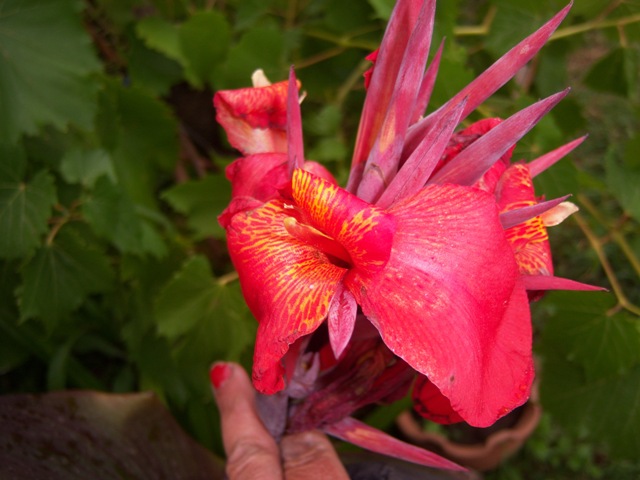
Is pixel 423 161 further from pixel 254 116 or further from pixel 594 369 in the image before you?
pixel 594 369

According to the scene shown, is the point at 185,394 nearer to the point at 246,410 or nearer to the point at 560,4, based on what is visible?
the point at 246,410

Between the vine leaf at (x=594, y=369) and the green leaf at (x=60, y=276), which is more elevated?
the green leaf at (x=60, y=276)

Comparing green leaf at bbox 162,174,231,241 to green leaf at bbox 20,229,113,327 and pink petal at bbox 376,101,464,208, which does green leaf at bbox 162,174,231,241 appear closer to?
green leaf at bbox 20,229,113,327

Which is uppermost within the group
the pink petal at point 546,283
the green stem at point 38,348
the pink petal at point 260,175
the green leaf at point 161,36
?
the green leaf at point 161,36

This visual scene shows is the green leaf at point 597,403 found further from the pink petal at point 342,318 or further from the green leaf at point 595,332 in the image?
the pink petal at point 342,318

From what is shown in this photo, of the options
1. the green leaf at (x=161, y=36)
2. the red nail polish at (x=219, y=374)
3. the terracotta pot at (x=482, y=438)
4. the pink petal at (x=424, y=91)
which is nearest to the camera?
the pink petal at (x=424, y=91)

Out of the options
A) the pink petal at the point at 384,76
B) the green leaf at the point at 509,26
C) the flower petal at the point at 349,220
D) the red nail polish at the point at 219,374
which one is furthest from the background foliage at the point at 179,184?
the flower petal at the point at 349,220

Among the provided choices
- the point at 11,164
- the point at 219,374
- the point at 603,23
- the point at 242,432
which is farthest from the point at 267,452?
the point at 603,23
